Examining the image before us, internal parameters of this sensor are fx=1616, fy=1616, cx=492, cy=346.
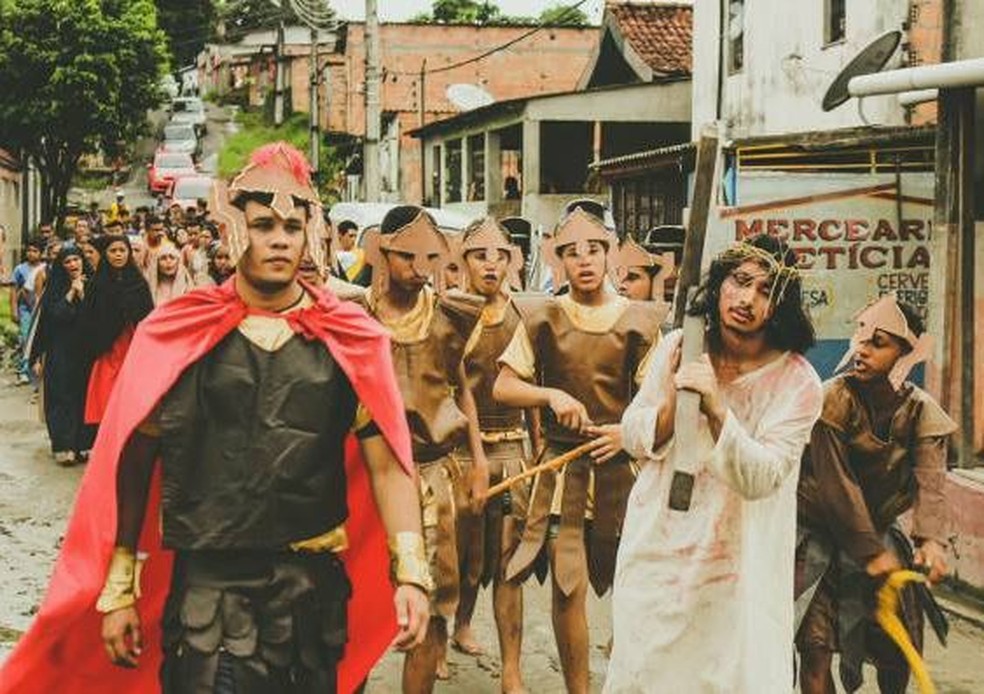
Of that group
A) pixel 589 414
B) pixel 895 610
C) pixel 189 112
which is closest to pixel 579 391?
pixel 589 414

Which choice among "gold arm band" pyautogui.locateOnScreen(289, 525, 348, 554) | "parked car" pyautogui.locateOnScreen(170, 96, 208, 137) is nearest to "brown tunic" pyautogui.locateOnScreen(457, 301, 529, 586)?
"gold arm band" pyautogui.locateOnScreen(289, 525, 348, 554)

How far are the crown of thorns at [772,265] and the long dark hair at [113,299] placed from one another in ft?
27.5

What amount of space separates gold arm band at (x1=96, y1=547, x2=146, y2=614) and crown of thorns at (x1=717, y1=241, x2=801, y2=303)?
1.93 metres

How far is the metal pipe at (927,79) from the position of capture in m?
8.74

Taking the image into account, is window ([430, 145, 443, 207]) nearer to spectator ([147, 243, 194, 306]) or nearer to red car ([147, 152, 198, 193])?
red car ([147, 152, 198, 193])

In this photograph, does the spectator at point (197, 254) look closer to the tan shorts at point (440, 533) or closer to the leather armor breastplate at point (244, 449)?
the tan shorts at point (440, 533)

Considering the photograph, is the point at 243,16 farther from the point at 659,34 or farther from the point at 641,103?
the point at 641,103

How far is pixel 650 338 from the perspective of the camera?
6398 mm

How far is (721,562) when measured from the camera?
15.4 feet

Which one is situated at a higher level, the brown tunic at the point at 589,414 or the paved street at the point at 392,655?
the brown tunic at the point at 589,414

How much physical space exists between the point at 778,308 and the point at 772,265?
0.42 feet

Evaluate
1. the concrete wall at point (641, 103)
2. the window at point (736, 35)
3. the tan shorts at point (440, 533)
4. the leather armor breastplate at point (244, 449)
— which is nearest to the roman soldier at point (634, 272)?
the tan shorts at point (440, 533)

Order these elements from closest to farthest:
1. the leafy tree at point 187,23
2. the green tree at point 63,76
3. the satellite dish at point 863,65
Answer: the satellite dish at point 863,65, the green tree at point 63,76, the leafy tree at point 187,23

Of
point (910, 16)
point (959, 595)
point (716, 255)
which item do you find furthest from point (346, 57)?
point (716, 255)
